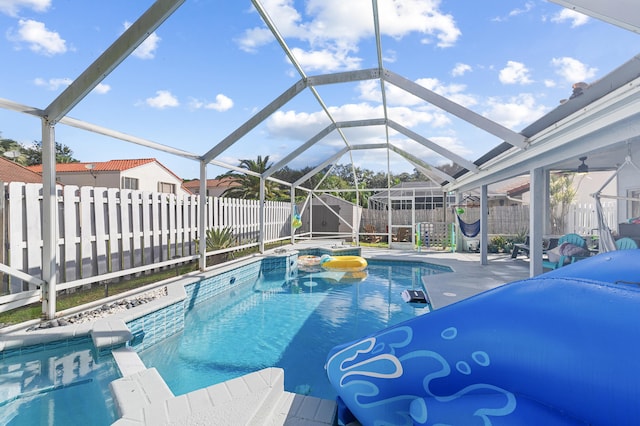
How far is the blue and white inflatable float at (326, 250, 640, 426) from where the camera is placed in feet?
4.46

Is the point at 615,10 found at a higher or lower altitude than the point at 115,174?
lower

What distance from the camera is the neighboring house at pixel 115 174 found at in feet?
61.9

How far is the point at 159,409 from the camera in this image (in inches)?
95.4

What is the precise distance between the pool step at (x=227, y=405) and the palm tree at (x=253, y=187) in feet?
54.3

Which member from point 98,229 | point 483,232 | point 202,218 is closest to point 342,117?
point 202,218

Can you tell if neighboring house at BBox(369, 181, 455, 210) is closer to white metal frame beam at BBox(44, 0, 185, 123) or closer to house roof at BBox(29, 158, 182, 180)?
house roof at BBox(29, 158, 182, 180)

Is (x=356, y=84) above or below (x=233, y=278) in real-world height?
above

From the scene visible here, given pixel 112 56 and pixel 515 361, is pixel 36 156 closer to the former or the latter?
pixel 112 56

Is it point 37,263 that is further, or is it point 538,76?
point 538,76

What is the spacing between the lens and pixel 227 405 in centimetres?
242

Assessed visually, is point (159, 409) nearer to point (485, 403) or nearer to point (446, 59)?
point (485, 403)

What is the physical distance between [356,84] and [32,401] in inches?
289

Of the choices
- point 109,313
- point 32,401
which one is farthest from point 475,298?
point 109,313

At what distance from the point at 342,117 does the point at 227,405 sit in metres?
8.52
